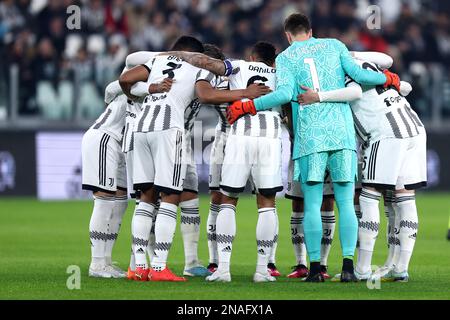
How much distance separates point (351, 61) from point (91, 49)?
13.7 metres

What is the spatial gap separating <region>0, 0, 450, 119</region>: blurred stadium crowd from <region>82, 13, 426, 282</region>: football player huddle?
37.7 feet

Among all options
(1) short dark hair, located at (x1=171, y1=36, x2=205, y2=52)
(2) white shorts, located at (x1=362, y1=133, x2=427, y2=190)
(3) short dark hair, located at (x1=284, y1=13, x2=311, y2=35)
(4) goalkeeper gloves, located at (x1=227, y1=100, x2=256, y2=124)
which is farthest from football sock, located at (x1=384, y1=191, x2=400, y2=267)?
(1) short dark hair, located at (x1=171, y1=36, x2=205, y2=52)

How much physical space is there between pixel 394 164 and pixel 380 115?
1.71ft

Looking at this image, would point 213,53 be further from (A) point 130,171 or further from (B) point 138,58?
(A) point 130,171

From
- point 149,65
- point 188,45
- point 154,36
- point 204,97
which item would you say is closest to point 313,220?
point 204,97

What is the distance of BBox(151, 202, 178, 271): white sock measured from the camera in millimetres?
11031

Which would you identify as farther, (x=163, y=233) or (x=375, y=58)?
(x=375, y=58)

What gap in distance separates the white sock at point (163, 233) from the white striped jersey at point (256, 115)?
101cm

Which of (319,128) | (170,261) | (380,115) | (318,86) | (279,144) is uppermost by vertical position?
(318,86)

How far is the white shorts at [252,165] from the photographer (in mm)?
11031

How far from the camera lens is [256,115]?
440 inches

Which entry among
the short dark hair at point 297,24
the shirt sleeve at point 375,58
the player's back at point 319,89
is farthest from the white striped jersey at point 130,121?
the shirt sleeve at point 375,58

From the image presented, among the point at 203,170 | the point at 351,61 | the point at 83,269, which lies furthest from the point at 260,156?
the point at 203,170

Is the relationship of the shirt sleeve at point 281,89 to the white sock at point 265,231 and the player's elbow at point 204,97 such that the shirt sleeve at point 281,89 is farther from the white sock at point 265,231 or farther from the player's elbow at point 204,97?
the white sock at point 265,231
